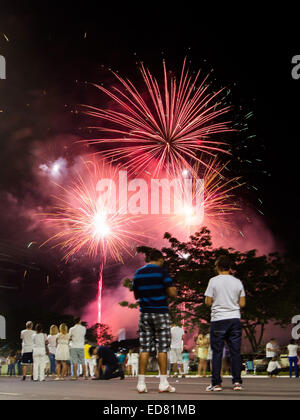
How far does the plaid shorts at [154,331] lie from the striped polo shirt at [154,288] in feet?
0.30

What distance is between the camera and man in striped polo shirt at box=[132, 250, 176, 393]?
8.41 meters

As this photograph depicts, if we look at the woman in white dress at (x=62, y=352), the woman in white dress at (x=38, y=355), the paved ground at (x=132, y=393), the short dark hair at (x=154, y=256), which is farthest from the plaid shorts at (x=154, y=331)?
the woman in white dress at (x=62, y=352)

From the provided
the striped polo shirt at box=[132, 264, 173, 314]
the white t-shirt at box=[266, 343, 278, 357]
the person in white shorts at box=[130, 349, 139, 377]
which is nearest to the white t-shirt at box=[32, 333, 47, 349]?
the person in white shorts at box=[130, 349, 139, 377]

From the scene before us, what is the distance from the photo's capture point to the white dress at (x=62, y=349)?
17.9 m

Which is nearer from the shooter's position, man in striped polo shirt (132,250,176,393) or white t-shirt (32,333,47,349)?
man in striped polo shirt (132,250,176,393)

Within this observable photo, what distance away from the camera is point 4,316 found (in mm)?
82500

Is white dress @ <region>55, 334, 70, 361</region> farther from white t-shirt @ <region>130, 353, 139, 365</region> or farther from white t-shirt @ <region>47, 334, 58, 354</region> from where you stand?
white t-shirt @ <region>130, 353, 139, 365</region>

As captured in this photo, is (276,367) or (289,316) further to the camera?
(289,316)

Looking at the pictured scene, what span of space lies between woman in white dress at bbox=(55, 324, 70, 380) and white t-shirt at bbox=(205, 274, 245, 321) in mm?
9846
